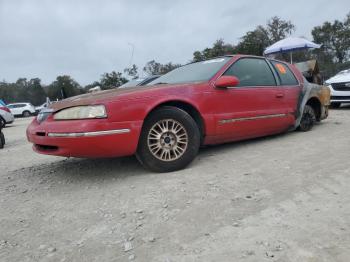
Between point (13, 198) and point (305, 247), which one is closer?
point (305, 247)

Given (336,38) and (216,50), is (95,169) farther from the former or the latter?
(336,38)

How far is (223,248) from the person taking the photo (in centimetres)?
200

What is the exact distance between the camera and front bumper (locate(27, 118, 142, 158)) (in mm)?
3182

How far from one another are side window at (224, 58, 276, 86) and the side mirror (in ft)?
0.81

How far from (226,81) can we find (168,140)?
1022 millimetres

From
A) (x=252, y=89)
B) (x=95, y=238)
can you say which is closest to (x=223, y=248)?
(x=95, y=238)

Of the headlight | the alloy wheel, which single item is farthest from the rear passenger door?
the headlight

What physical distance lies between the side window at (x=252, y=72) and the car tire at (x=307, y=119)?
1016mm

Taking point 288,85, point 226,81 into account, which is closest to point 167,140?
point 226,81

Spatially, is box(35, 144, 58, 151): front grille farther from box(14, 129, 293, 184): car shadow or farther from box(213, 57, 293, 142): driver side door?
box(213, 57, 293, 142): driver side door

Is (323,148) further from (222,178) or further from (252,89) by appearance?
(222,178)

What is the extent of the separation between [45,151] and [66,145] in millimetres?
389

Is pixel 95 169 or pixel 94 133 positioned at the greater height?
pixel 94 133

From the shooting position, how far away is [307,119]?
5551mm
